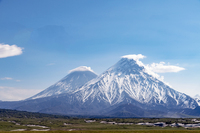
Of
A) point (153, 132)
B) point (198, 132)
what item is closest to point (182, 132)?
point (198, 132)

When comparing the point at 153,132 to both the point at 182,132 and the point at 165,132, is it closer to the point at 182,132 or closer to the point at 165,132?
the point at 165,132

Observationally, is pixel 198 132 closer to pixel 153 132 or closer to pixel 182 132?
pixel 182 132

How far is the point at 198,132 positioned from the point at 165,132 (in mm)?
14830

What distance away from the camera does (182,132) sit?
112562mm

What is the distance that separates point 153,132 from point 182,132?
1374 cm

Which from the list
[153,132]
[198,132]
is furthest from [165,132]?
[198,132]

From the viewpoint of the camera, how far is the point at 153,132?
110625 mm

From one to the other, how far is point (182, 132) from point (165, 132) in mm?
8241

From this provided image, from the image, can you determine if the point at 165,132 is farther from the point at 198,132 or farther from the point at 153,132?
the point at 198,132

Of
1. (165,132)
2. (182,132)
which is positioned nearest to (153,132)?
(165,132)

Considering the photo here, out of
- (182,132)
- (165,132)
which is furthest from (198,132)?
(165,132)

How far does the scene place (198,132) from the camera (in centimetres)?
11119

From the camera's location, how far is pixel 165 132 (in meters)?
111
